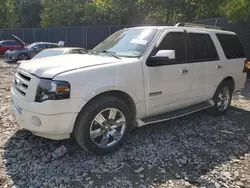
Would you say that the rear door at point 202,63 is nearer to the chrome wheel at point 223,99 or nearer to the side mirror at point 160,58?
the chrome wheel at point 223,99

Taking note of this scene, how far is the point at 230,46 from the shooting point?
18.1ft

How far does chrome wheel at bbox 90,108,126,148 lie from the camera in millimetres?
3507

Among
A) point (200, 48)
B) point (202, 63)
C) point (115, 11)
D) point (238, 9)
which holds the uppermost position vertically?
point (115, 11)

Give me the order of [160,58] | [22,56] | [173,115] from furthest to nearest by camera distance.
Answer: [22,56]
[173,115]
[160,58]

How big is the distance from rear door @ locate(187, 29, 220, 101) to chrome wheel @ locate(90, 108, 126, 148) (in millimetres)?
1670

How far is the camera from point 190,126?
4.86m

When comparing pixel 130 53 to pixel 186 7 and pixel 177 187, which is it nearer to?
pixel 177 187

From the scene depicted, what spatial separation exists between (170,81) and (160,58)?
1.82 feet

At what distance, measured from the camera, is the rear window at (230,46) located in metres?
5.30

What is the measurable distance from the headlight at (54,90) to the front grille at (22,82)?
35cm

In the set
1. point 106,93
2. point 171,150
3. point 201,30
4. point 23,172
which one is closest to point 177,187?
point 171,150

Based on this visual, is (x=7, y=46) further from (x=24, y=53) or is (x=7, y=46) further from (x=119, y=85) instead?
(x=119, y=85)

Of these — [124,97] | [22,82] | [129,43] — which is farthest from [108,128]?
[129,43]

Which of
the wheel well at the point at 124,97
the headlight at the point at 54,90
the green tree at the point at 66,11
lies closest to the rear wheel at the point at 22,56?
the wheel well at the point at 124,97
